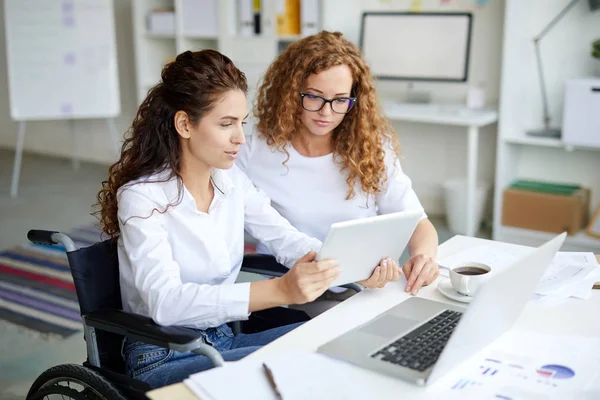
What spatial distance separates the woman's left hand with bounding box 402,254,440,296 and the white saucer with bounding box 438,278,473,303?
0.03 metres

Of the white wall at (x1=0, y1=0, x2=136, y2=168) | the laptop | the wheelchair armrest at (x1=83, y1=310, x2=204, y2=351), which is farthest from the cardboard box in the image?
the white wall at (x1=0, y1=0, x2=136, y2=168)

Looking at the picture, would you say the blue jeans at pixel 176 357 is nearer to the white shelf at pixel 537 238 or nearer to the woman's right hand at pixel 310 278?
the woman's right hand at pixel 310 278

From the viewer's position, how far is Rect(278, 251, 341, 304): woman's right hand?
133cm

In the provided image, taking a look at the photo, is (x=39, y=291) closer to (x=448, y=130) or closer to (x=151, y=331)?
(x=151, y=331)

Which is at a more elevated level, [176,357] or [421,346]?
[421,346]

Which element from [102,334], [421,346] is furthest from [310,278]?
[102,334]

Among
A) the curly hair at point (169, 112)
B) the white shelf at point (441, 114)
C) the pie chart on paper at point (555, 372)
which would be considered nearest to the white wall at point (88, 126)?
the white shelf at point (441, 114)

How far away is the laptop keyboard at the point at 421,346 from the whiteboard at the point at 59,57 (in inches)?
175

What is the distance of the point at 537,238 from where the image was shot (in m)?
3.80

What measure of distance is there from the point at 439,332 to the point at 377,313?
149 millimetres

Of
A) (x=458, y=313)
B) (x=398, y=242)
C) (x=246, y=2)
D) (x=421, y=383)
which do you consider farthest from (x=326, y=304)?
(x=246, y=2)

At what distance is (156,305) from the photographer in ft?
4.45

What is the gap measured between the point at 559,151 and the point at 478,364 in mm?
3117

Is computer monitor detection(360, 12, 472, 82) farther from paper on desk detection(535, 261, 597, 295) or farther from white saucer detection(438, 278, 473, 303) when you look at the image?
white saucer detection(438, 278, 473, 303)
